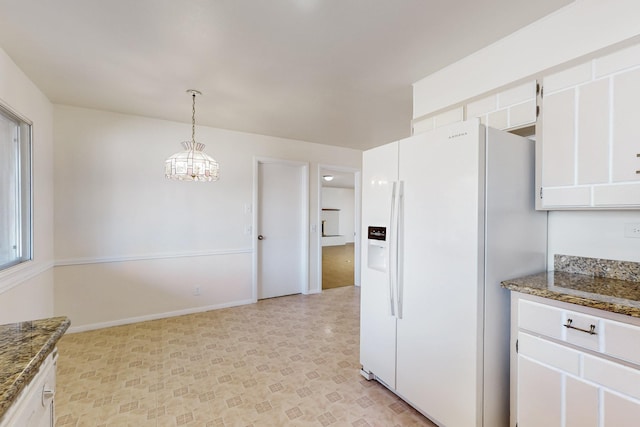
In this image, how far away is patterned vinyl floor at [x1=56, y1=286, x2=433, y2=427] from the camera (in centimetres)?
191

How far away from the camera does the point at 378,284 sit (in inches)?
86.0

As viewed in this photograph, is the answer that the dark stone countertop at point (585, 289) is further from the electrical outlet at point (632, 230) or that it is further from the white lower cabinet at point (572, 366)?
the electrical outlet at point (632, 230)

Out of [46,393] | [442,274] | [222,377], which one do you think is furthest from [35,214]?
[442,274]

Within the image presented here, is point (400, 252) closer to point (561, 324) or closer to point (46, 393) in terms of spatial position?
point (561, 324)

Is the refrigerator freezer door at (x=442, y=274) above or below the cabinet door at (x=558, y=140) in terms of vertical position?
below

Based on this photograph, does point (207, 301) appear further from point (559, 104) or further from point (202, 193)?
point (559, 104)

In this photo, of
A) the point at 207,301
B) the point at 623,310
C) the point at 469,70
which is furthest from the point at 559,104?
the point at 207,301

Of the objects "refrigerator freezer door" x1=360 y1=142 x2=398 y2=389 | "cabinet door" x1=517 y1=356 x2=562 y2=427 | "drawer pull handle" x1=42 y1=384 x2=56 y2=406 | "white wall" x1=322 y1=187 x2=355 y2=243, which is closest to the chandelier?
"refrigerator freezer door" x1=360 y1=142 x2=398 y2=389

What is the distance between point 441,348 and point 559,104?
1579mm

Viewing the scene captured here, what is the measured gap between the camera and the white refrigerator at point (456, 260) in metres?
1.57

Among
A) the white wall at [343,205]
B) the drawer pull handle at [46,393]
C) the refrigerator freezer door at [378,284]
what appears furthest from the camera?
the white wall at [343,205]

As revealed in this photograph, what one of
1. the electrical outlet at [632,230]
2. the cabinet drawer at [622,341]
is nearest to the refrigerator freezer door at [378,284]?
the cabinet drawer at [622,341]

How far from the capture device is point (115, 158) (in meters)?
3.38

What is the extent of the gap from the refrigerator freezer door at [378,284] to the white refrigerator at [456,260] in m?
0.01
